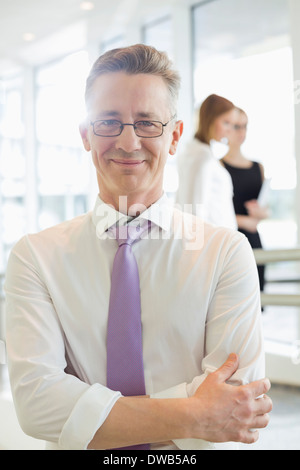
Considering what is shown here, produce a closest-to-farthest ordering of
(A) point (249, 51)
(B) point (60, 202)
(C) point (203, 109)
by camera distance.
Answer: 1. (C) point (203, 109)
2. (A) point (249, 51)
3. (B) point (60, 202)

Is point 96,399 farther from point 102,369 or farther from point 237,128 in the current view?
point 237,128

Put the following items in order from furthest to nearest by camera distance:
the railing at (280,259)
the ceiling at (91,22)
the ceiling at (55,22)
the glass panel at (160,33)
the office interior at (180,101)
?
the glass panel at (160,33) → the ceiling at (55,22) → the ceiling at (91,22) → the office interior at (180,101) → the railing at (280,259)

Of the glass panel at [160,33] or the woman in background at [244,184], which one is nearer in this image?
the woman in background at [244,184]

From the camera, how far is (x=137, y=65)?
1086 millimetres

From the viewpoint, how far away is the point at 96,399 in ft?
3.22

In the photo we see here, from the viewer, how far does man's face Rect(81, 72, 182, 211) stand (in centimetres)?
108

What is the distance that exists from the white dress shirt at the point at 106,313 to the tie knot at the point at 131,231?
0.06 feet

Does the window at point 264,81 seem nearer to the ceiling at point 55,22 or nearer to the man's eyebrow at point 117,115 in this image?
the ceiling at point 55,22

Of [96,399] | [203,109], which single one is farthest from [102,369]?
[203,109]

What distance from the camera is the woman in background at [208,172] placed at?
2479 millimetres

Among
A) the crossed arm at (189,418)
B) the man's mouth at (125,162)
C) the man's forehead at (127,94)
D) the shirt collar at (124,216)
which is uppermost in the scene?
the man's forehead at (127,94)

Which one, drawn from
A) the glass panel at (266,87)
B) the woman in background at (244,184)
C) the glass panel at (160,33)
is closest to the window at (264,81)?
the glass panel at (266,87)

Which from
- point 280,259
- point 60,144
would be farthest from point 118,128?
point 60,144

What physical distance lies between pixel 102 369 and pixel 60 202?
5020 millimetres
